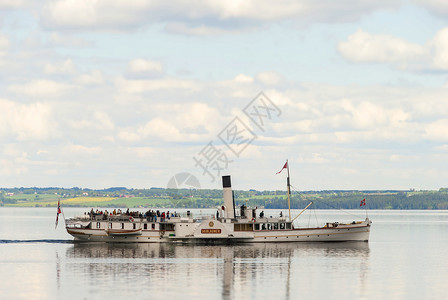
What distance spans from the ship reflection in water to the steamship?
1555 millimetres

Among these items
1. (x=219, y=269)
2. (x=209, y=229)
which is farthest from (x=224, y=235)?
(x=219, y=269)

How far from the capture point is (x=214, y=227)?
112688mm

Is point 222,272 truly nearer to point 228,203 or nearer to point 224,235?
point 224,235

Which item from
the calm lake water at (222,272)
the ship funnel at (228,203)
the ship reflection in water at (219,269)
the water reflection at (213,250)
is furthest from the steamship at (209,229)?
the calm lake water at (222,272)

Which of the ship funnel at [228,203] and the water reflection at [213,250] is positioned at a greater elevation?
the ship funnel at [228,203]

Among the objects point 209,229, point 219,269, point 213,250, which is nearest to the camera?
point 219,269

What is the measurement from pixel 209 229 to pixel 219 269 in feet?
102

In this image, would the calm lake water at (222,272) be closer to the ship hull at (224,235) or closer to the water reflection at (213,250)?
the water reflection at (213,250)

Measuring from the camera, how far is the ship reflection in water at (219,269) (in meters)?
65.5

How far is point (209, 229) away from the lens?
113 meters

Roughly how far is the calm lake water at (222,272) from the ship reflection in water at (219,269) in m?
0.09

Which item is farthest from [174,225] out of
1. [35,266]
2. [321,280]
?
[321,280]

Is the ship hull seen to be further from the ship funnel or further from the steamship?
the ship funnel

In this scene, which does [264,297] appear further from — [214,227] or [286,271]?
[214,227]
